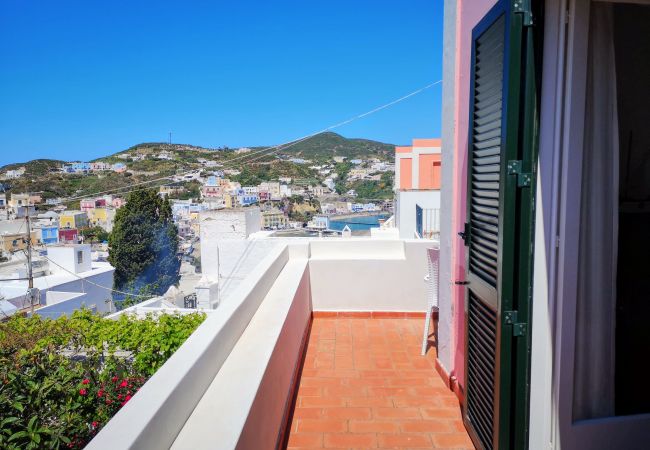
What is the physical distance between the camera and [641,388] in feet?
6.03

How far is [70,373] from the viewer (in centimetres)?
256

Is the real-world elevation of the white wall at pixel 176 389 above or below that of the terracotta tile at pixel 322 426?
above

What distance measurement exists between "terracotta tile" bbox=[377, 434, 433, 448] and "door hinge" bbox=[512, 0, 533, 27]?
6.23 ft

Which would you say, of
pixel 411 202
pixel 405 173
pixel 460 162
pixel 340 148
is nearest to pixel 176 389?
pixel 460 162

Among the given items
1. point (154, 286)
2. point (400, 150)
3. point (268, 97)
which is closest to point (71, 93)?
point (268, 97)

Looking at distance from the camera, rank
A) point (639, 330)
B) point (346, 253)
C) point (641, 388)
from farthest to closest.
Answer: point (346, 253), point (639, 330), point (641, 388)

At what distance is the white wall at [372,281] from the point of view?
13.8 ft

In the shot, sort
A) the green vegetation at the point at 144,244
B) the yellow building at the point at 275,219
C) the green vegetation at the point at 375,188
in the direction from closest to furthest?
the yellow building at the point at 275,219, the green vegetation at the point at 375,188, the green vegetation at the point at 144,244

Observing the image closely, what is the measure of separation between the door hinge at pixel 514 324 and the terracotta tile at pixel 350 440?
3.40 feet

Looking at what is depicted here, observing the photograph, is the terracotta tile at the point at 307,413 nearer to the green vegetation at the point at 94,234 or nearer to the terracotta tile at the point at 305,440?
the terracotta tile at the point at 305,440

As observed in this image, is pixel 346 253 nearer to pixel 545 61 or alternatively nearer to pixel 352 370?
pixel 352 370

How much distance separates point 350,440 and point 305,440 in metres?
0.23

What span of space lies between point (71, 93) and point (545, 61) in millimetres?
54461

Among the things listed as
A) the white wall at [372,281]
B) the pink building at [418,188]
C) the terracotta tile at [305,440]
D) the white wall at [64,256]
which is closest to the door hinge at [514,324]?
the terracotta tile at [305,440]
